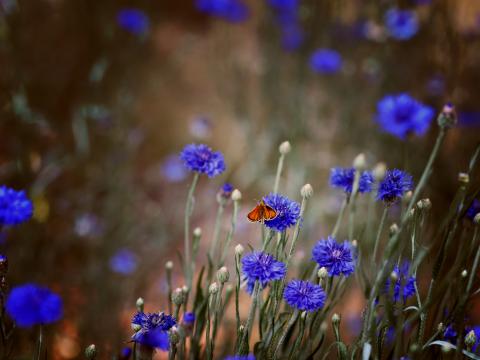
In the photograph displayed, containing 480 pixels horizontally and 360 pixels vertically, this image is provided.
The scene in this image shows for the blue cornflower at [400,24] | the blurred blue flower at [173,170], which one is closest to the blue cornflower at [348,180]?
the blue cornflower at [400,24]

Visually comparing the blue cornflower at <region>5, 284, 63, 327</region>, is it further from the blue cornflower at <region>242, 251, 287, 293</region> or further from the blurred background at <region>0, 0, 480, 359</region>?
the blurred background at <region>0, 0, 480, 359</region>

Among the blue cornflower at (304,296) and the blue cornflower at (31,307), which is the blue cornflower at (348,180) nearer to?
the blue cornflower at (304,296)

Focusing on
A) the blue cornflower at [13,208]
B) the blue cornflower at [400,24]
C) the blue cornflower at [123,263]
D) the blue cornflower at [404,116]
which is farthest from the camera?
the blue cornflower at [400,24]

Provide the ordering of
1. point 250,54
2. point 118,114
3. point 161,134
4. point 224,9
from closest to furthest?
point 118,114 → point 224,9 → point 161,134 → point 250,54

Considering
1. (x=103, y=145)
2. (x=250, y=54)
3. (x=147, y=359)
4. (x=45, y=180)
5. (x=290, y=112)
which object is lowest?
Answer: (x=147, y=359)

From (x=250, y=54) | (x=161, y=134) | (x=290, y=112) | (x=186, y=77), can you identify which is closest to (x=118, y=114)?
(x=161, y=134)

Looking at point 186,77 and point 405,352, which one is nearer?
point 405,352

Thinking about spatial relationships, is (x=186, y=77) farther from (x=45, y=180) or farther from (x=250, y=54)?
(x=45, y=180)
